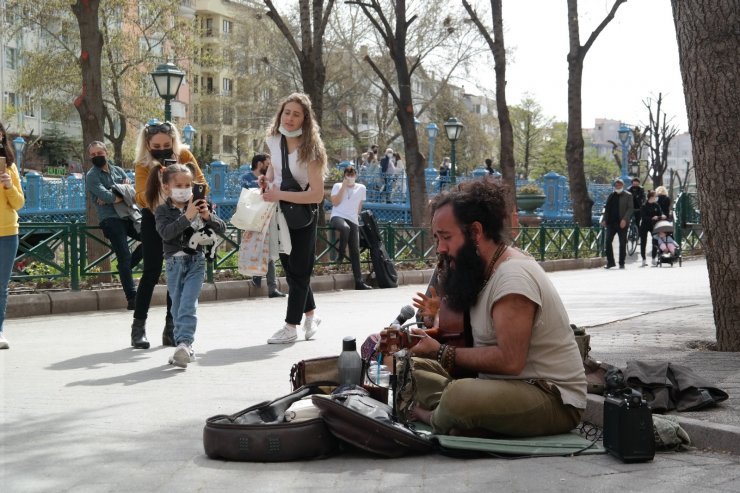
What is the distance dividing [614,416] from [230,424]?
5.53ft

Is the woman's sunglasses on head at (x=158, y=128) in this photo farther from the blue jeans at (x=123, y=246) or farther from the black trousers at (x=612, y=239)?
the black trousers at (x=612, y=239)

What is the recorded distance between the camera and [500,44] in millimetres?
28578

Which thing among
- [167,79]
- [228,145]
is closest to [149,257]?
[167,79]

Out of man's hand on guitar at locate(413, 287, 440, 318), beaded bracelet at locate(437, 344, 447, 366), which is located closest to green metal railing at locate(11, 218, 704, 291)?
man's hand on guitar at locate(413, 287, 440, 318)

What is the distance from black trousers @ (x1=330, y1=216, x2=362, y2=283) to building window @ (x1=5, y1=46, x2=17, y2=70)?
5660 cm

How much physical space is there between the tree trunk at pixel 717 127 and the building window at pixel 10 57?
65670mm

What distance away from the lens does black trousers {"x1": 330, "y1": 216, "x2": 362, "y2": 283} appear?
17.2 metres

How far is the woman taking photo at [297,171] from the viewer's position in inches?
362

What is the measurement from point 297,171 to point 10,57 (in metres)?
64.8

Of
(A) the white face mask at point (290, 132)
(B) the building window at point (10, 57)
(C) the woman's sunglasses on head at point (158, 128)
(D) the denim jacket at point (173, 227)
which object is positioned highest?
(B) the building window at point (10, 57)

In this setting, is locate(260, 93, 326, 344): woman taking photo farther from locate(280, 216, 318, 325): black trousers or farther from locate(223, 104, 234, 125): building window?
locate(223, 104, 234, 125): building window

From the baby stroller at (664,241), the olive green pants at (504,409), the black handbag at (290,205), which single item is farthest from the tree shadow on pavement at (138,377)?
the baby stroller at (664,241)

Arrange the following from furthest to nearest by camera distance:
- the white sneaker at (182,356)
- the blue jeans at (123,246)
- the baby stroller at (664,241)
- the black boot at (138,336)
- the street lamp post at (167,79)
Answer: the baby stroller at (664,241)
the street lamp post at (167,79)
the blue jeans at (123,246)
the black boot at (138,336)
the white sneaker at (182,356)

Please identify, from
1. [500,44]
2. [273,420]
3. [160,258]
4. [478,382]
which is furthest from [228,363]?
[500,44]
